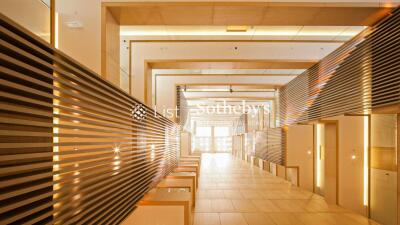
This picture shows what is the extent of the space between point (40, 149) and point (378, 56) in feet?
17.4

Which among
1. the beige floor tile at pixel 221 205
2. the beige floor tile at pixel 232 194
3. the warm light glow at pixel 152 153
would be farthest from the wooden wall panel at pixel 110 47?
the beige floor tile at pixel 232 194

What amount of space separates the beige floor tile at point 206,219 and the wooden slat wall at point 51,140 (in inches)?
92.3

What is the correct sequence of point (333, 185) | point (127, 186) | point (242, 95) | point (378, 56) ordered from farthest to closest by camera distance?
point (242, 95) → point (333, 185) → point (378, 56) → point (127, 186)

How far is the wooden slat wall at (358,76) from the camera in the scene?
15.9 ft

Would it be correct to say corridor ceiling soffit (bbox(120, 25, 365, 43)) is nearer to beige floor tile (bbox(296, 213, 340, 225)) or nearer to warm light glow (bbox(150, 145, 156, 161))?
warm light glow (bbox(150, 145, 156, 161))

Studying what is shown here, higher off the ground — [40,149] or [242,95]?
[242,95]

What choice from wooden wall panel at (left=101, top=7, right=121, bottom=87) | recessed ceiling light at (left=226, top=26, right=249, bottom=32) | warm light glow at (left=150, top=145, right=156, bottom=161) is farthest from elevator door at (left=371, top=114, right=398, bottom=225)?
wooden wall panel at (left=101, top=7, right=121, bottom=87)

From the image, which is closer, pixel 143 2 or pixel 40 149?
pixel 40 149

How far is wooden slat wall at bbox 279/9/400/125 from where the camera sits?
4.85 meters

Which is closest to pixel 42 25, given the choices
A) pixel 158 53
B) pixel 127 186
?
pixel 127 186

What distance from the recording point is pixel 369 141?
655 centimetres

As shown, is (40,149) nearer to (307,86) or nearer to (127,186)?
(127,186)

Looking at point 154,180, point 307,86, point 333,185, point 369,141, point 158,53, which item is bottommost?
point 333,185

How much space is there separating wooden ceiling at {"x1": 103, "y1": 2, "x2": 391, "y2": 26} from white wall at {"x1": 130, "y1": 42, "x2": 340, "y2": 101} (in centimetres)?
245
